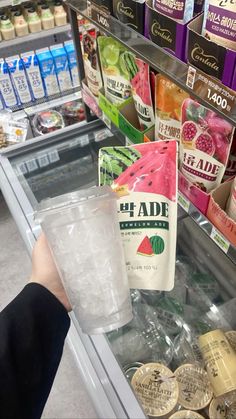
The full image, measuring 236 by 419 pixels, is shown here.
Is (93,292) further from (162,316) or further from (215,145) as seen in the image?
(162,316)

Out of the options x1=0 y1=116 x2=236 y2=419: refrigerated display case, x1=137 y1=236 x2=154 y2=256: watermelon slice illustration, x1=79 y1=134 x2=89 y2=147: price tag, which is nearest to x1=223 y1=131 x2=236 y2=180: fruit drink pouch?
x1=137 y1=236 x2=154 y2=256: watermelon slice illustration

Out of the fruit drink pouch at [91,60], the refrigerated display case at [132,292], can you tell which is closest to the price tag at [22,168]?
the refrigerated display case at [132,292]

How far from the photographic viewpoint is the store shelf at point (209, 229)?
0.82 metres

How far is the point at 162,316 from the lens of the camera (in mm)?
1271

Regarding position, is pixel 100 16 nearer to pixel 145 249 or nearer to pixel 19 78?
pixel 145 249

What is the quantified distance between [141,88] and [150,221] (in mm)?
407

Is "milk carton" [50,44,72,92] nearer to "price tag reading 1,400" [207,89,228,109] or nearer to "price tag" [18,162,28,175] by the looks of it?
"price tag" [18,162,28,175]

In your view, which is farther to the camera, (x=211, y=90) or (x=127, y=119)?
(x=127, y=119)

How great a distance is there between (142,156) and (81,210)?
268mm

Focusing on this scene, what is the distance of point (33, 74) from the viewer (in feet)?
9.24

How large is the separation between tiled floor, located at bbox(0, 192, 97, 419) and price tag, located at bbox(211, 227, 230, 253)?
76cm

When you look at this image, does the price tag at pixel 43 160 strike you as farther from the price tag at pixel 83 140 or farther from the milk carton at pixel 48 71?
the milk carton at pixel 48 71

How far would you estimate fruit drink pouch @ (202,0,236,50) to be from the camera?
0.64 metres

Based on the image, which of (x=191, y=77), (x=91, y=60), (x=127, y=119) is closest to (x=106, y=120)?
(x=127, y=119)
